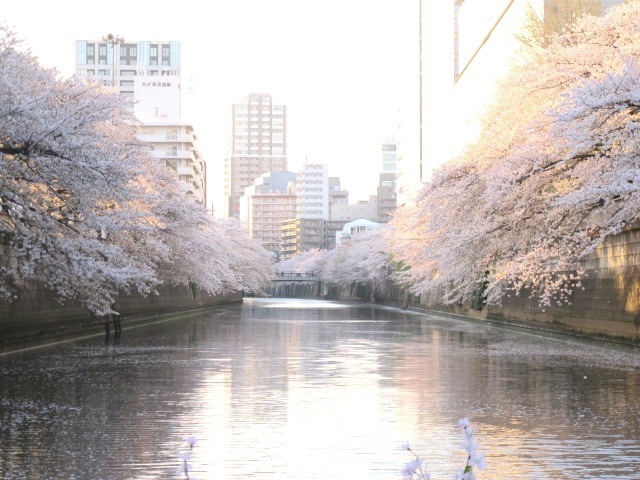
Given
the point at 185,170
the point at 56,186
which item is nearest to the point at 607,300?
the point at 56,186

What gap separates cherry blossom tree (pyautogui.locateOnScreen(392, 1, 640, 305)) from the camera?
2766 cm

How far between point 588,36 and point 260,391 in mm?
22077

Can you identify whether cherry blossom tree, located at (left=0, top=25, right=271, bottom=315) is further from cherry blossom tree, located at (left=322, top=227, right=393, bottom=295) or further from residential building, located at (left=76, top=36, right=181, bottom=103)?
residential building, located at (left=76, top=36, right=181, bottom=103)

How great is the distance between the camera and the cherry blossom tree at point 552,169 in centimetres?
2766

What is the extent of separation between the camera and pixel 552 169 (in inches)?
1356

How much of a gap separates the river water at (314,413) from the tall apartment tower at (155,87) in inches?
3544

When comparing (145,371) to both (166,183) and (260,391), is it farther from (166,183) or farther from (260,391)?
(166,183)

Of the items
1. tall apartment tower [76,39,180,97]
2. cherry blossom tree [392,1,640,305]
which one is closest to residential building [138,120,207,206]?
tall apartment tower [76,39,180,97]

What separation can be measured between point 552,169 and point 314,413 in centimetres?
2122

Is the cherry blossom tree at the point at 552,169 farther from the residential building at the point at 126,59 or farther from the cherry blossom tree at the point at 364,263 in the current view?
the residential building at the point at 126,59

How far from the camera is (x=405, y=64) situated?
15500 centimetres

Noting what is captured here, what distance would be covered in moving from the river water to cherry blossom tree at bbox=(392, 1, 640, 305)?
17.7ft

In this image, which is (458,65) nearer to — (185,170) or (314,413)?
(185,170)

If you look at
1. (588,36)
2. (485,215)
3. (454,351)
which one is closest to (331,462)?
(454,351)
